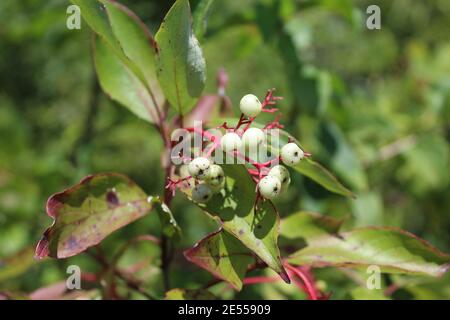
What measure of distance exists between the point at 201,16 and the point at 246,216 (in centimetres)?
30

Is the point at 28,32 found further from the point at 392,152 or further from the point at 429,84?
the point at 429,84

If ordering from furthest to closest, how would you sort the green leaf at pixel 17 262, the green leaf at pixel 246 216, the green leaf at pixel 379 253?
the green leaf at pixel 17 262
the green leaf at pixel 379 253
the green leaf at pixel 246 216

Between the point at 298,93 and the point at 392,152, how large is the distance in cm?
46

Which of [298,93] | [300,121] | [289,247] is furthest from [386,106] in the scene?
[289,247]

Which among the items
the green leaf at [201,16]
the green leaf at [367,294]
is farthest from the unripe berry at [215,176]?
the green leaf at [367,294]

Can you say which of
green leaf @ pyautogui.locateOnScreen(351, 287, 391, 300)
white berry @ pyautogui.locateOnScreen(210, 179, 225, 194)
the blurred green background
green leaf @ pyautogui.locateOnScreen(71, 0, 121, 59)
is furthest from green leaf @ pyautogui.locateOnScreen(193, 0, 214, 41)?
green leaf @ pyautogui.locateOnScreen(351, 287, 391, 300)

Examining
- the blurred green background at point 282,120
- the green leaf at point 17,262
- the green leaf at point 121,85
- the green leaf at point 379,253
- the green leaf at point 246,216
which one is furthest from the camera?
the blurred green background at point 282,120

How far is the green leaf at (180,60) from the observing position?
72 cm

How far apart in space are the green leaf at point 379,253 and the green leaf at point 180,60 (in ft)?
0.97

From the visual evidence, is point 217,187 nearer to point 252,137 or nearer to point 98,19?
point 252,137

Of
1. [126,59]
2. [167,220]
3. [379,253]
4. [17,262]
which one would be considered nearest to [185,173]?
[167,220]

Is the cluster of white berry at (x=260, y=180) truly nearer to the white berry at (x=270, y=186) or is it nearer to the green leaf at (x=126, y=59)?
the white berry at (x=270, y=186)

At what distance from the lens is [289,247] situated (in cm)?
112

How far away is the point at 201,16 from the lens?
0.84 metres
